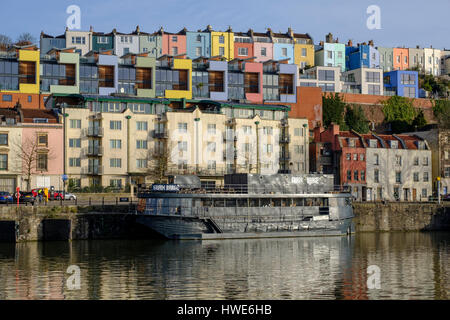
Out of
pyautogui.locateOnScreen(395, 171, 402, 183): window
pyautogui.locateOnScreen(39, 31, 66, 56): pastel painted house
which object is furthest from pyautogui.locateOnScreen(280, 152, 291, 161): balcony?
pyautogui.locateOnScreen(39, 31, 66, 56): pastel painted house

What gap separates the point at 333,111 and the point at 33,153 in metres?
51.7

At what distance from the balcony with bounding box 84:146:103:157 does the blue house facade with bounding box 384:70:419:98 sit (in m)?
63.5

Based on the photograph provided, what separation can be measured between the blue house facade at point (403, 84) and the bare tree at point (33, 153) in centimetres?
7047

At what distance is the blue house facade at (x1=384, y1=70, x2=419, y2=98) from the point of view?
5340 inches

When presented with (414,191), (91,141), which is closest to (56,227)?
(91,141)

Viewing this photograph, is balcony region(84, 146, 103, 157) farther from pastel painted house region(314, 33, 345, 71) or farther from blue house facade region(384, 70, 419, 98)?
blue house facade region(384, 70, 419, 98)

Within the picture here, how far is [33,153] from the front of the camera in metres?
87.1

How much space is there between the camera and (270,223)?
69.2 m

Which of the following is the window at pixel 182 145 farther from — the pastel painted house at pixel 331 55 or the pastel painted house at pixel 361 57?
the pastel painted house at pixel 361 57

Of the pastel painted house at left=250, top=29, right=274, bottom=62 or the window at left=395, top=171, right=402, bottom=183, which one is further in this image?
the pastel painted house at left=250, top=29, right=274, bottom=62

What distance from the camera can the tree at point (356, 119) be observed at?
117562mm

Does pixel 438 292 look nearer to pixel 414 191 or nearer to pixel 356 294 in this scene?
pixel 356 294

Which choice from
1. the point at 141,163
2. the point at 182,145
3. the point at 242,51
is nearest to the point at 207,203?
the point at 141,163

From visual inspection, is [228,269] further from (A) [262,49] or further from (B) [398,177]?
(A) [262,49]
